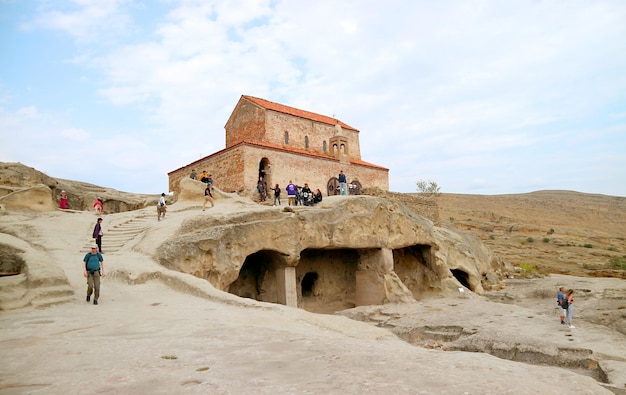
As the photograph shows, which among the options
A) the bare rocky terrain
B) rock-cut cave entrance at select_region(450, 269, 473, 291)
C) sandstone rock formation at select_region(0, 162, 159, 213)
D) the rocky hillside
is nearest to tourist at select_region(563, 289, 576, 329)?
the bare rocky terrain

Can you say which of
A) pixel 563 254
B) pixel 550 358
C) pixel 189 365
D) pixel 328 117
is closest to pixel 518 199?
pixel 563 254

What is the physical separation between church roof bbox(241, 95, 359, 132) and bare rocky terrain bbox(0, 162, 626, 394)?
1368 cm

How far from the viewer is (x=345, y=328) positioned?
768cm

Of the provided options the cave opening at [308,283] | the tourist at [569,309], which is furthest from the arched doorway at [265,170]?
the tourist at [569,309]

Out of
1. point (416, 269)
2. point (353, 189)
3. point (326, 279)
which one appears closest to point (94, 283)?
point (326, 279)

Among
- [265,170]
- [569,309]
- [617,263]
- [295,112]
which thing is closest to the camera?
[569,309]

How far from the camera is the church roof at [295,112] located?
103 ft

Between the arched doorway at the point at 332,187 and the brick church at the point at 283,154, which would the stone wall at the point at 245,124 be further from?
the arched doorway at the point at 332,187

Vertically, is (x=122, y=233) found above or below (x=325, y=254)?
above

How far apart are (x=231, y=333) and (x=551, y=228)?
45.7m

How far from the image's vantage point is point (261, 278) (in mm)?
15250

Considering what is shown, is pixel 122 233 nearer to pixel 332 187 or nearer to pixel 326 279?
pixel 326 279

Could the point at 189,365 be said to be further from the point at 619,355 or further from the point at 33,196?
the point at 33,196

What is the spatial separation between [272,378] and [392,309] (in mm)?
11399
